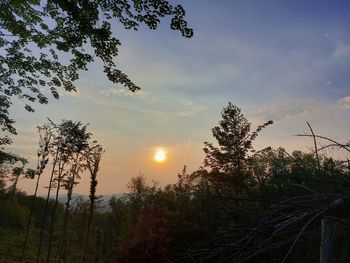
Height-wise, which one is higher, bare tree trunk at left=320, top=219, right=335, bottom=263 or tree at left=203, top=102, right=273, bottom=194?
tree at left=203, top=102, right=273, bottom=194

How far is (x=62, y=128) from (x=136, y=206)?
15.6 metres

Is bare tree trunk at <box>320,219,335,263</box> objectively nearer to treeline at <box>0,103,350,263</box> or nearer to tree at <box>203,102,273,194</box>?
treeline at <box>0,103,350,263</box>

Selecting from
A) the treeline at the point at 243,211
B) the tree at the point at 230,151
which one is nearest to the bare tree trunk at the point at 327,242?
the treeline at the point at 243,211

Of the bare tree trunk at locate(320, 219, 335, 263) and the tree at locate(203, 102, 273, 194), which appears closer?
the bare tree trunk at locate(320, 219, 335, 263)

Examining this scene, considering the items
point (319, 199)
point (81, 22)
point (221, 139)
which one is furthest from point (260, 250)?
point (221, 139)

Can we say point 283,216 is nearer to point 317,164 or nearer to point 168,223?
point 317,164

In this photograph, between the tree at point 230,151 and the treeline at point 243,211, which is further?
the tree at point 230,151

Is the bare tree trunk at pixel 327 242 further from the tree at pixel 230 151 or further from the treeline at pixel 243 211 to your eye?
the tree at pixel 230 151

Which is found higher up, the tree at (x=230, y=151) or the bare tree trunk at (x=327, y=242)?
the tree at (x=230, y=151)

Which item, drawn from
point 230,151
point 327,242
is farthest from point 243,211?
point 230,151

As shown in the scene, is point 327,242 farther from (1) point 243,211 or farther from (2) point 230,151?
(2) point 230,151

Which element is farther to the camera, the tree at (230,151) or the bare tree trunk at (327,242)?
the tree at (230,151)

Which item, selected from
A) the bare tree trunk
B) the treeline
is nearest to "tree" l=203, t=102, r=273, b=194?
the treeline

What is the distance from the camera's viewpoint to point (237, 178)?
1981cm
